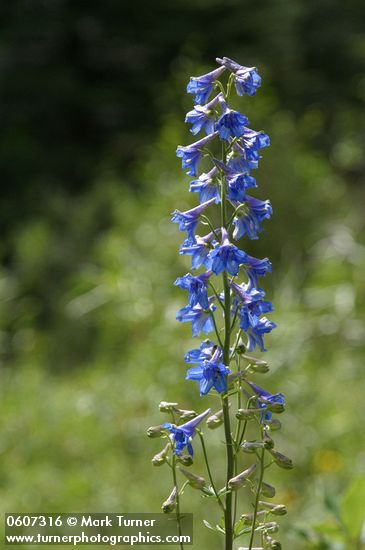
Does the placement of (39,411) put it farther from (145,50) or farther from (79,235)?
(145,50)

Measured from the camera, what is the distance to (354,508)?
6.04ft

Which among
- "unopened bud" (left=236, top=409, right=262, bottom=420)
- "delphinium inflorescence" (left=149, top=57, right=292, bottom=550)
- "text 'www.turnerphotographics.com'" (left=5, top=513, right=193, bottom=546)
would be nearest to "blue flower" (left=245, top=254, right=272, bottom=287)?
"delphinium inflorescence" (left=149, top=57, right=292, bottom=550)

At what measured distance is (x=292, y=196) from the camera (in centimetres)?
729

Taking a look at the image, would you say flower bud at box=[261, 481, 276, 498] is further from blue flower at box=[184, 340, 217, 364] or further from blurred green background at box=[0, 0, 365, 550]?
blurred green background at box=[0, 0, 365, 550]

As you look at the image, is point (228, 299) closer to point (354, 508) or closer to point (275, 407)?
point (275, 407)

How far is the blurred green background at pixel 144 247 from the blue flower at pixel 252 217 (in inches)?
28.2

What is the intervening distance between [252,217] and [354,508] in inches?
29.1

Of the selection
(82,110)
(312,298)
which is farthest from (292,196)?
(82,110)

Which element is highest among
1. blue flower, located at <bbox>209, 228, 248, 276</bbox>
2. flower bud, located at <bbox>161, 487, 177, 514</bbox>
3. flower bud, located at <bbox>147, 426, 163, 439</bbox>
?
blue flower, located at <bbox>209, 228, 248, 276</bbox>

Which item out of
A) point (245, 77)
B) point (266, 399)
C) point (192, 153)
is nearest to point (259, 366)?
point (266, 399)

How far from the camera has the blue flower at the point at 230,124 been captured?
4.57 feet

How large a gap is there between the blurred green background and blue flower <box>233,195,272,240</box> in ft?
2.35

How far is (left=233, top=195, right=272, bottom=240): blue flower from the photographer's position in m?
1.45

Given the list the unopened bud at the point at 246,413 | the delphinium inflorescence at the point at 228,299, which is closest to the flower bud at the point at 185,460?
the delphinium inflorescence at the point at 228,299
